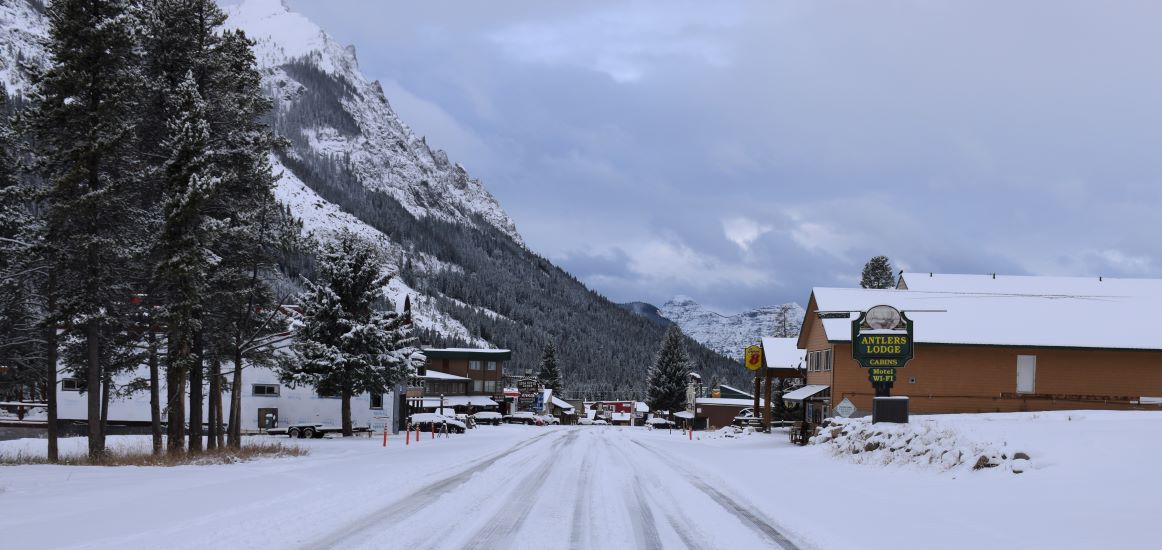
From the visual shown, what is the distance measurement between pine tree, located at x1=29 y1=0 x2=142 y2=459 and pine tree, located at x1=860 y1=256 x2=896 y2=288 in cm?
7764

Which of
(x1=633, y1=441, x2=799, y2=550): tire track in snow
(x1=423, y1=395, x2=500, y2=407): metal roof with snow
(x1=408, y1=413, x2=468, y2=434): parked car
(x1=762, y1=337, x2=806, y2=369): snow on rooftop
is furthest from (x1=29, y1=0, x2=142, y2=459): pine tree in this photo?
(x1=423, y1=395, x2=500, y2=407): metal roof with snow

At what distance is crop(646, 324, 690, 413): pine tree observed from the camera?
309ft

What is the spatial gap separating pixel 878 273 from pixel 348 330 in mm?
62890

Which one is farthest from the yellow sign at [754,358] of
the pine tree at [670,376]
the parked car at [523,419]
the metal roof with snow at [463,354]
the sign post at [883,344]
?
the metal roof with snow at [463,354]

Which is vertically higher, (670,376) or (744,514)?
(744,514)

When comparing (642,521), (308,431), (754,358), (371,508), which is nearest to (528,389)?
(754,358)

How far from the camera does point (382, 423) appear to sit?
156ft

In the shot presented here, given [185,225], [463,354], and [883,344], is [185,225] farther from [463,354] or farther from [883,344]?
[463,354]

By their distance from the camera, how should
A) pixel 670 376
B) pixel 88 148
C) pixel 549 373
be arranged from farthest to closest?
1. pixel 549 373
2. pixel 670 376
3. pixel 88 148

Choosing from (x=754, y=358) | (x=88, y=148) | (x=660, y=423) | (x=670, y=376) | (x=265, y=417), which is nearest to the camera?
(x=88, y=148)

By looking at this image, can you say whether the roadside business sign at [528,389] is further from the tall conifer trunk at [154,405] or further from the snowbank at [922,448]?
the tall conifer trunk at [154,405]

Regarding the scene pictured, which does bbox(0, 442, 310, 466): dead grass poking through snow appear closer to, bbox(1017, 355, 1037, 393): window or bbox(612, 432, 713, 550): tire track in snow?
bbox(612, 432, 713, 550): tire track in snow

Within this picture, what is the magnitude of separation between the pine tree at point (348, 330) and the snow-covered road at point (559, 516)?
83.5 feet

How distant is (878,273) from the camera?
8769cm
